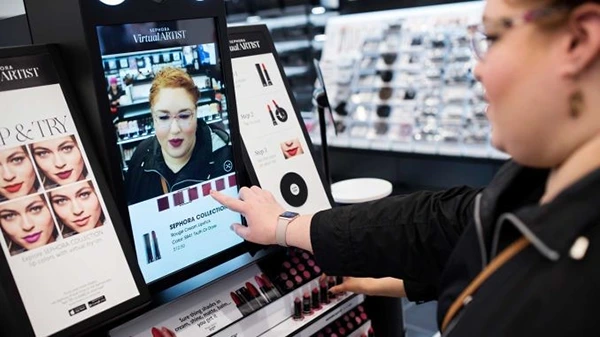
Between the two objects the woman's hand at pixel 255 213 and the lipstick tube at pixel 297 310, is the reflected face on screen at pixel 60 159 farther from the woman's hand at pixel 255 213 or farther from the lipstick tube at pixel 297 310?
the lipstick tube at pixel 297 310

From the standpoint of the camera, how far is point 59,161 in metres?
1.06

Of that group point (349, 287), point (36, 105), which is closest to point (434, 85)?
point (349, 287)

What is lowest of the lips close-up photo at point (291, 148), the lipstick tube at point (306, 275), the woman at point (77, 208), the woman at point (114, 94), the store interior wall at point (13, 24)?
the lipstick tube at point (306, 275)

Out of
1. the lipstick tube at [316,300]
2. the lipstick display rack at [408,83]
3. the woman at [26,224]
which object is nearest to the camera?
the woman at [26,224]

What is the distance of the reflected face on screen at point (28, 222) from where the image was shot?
98 centimetres

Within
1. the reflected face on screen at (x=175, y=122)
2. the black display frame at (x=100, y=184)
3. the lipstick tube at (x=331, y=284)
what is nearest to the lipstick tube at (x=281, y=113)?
the reflected face on screen at (x=175, y=122)

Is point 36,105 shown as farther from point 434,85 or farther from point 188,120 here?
point 434,85

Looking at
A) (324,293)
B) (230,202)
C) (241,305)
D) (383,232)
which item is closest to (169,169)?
(230,202)

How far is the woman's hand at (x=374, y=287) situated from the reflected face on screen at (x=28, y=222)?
2.67 ft

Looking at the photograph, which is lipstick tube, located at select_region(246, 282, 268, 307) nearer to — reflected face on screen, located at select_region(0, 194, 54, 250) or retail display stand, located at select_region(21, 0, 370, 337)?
retail display stand, located at select_region(21, 0, 370, 337)

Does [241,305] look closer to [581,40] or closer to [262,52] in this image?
[262,52]

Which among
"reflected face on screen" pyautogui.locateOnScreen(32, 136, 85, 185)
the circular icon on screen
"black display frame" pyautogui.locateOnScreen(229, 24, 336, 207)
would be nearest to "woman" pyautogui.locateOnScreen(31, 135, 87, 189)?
"reflected face on screen" pyautogui.locateOnScreen(32, 136, 85, 185)

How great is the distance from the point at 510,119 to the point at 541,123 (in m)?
0.04

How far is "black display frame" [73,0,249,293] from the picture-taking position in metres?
1.06
